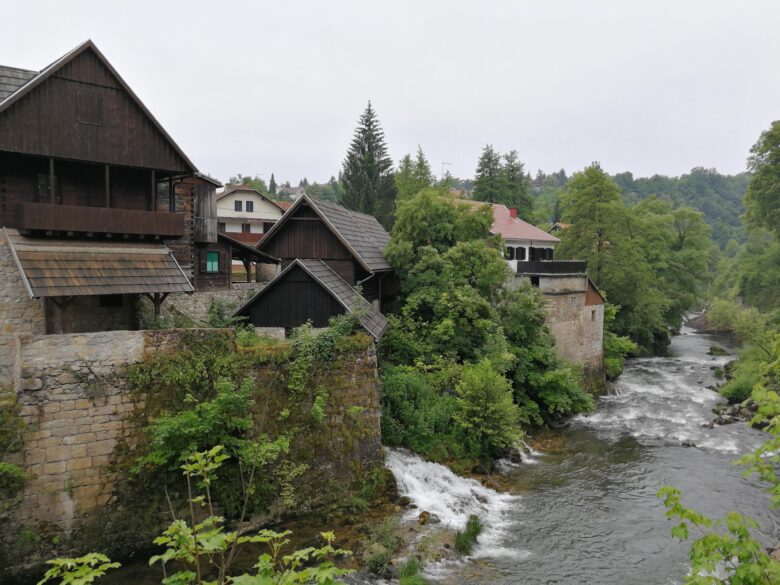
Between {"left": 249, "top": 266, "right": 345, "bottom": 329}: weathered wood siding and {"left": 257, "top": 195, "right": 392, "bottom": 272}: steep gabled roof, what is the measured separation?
3.19 metres

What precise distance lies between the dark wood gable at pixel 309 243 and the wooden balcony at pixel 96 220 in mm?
4873

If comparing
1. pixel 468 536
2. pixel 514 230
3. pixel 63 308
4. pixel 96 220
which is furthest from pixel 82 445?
pixel 514 230

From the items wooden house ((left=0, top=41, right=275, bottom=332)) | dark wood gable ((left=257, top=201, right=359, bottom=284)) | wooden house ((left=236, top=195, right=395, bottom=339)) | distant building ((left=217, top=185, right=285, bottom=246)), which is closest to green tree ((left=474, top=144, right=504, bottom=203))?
distant building ((left=217, top=185, right=285, bottom=246))

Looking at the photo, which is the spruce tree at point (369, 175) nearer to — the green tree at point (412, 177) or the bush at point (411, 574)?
the green tree at point (412, 177)

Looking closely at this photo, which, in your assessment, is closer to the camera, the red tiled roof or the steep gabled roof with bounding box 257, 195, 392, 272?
the steep gabled roof with bounding box 257, 195, 392, 272

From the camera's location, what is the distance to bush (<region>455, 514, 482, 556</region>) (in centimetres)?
1148

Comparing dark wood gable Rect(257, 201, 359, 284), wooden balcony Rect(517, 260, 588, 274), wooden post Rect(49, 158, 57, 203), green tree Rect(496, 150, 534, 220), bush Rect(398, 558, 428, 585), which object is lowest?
bush Rect(398, 558, 428, 585)

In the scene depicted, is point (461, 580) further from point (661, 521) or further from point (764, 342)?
point (764, 342)

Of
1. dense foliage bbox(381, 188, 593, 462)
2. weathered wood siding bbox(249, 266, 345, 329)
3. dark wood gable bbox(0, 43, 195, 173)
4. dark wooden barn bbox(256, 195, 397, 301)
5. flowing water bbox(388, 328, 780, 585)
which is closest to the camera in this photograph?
flowing water bbox(388, 328, 780, 585)

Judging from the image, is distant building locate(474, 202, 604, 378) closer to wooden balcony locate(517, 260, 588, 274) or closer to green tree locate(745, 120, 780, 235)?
wooden balcony locate(517, 260, 588, 274)

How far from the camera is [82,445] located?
415 inches

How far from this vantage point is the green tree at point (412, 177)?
40.6 m

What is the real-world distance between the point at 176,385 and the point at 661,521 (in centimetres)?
1207

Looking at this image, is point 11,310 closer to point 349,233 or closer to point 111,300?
point 111,300
